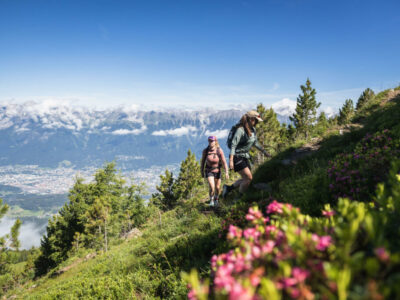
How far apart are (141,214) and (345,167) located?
145 feet

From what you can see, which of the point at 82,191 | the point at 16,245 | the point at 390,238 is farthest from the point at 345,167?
the point at 16,245

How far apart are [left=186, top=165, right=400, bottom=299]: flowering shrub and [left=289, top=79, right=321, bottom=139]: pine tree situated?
47101 millimetres

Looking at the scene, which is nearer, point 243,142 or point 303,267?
point 303,267

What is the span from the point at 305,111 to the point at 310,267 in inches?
1981

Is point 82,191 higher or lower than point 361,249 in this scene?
lower

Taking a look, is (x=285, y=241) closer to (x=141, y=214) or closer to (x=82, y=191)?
(x=82, y=191)

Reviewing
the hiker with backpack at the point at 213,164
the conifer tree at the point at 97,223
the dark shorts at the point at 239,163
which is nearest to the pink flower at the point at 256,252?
the dark shorts at the point at 239,163

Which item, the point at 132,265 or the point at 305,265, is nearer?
the point at 305,265

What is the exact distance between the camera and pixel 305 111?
4541 cm

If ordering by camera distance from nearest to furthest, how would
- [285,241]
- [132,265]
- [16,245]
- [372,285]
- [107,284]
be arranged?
1. [372,285]
2. [285,241]
3. [107,284]
4. [132,265]
5. [16,245]

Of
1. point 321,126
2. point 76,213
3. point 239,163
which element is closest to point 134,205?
point 76,213

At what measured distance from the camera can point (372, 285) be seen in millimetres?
955

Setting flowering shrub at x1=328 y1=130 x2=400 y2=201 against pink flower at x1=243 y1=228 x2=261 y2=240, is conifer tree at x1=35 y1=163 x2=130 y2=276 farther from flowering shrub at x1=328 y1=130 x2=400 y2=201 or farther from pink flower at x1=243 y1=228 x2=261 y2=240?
pink flower at x1=243 y1=228 x2=261 y2=240

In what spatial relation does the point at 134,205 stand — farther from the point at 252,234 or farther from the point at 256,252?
the point at 256,252
